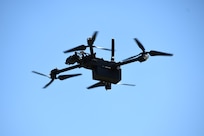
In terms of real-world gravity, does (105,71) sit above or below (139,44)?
below

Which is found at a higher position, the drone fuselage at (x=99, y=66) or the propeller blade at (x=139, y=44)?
the propeller blade at (x=139, y=44)

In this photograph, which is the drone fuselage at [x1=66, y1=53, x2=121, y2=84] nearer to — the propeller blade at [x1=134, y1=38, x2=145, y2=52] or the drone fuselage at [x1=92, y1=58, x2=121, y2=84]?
the drone fuselage at [x1=92, y1=58, x2=121, y2=84]

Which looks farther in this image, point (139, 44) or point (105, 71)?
point (105, 71)

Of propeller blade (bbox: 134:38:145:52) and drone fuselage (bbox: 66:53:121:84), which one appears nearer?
propeller blade (bbox: 134:38:145:52)

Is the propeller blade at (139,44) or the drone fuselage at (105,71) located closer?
the propeller blade at (139,44)

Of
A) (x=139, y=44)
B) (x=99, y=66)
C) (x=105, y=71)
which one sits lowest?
(x=105, y=71)

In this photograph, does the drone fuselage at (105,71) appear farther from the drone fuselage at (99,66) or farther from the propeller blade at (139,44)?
the propeller blade at (139,44)

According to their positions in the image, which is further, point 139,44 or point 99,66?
point 99,66

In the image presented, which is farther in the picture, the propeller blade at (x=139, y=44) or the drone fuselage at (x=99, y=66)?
the drone fuselage at (x=99, y=66)

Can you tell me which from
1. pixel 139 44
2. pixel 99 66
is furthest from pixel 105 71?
pixel 139 44

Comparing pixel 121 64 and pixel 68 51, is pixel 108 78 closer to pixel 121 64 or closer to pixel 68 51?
pixel 121 64

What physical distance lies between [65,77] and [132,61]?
654 cm

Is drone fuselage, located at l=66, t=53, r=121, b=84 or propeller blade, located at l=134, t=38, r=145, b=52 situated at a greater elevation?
propeller blade, located at l=134, t=38, r=145, b=52

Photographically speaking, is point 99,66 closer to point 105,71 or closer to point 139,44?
point 105,71
